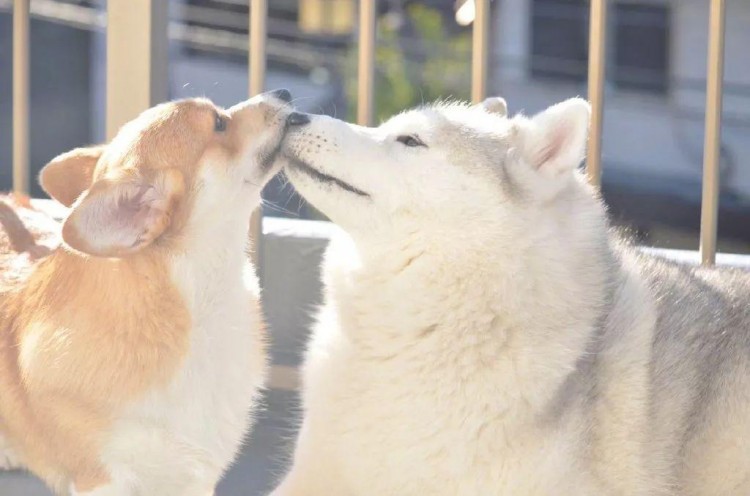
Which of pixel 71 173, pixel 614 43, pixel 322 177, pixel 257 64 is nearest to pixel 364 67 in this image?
pixel 257 64

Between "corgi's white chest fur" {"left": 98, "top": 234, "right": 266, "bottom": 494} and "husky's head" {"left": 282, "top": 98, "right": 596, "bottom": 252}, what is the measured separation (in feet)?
1.10

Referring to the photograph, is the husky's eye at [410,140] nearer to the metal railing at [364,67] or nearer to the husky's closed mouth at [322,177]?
the husky's closed mouth at [322,177]

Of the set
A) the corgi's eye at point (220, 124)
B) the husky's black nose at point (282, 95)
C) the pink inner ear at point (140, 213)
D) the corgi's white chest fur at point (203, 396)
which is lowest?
the corgi's white chest fur at point (203, 396)

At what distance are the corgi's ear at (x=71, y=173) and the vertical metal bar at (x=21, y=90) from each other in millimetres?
676

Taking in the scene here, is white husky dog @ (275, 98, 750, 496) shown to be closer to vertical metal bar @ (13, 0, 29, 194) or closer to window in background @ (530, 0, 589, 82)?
vertical metal bar @ (13, 0, 29, 194)

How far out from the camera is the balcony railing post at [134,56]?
11.4ft

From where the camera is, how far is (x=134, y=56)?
3490 mm

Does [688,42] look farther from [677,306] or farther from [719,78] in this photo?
[677,306]

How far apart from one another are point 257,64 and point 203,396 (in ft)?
3.81

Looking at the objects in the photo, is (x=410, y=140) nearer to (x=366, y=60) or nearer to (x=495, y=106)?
(x=495, y=106)

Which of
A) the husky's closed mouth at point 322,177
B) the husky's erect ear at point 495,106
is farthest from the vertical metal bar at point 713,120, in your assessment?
the husky's closed mouth at point 322,177

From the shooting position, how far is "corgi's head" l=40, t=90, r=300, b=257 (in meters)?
2.80

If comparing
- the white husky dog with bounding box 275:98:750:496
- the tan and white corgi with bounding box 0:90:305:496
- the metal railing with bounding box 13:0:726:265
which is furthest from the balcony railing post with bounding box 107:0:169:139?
the white husky dog with bounding box 275:98:750:496

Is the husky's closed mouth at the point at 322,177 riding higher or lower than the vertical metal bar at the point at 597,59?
lower
